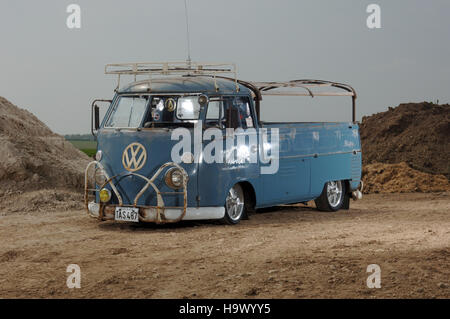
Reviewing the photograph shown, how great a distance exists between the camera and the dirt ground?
8211 mm

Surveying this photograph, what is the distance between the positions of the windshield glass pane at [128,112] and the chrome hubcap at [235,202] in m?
2.00

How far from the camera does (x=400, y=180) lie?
24.2 meters

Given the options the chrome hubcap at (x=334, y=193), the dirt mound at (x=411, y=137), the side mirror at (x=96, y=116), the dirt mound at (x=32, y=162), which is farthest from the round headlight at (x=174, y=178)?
the dirt mound at (x=411, y=137)

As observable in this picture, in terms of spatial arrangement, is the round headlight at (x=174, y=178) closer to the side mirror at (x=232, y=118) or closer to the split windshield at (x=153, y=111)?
the split windshield at (x=153, y=111)

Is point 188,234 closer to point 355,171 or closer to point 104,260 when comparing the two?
point 104,260

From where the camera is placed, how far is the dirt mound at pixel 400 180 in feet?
77.6

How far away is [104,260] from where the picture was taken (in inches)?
395

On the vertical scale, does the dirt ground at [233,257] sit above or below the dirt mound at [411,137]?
below

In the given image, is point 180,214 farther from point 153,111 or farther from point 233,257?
point 233,257

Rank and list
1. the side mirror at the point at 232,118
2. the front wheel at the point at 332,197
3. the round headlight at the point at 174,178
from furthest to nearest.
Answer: the front wheel at the point at 332,197 → the side mirror at the point at 232,118 → the round headlight at the point at 174,178

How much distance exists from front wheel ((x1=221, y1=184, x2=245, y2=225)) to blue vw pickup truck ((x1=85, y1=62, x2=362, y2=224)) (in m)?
0.02

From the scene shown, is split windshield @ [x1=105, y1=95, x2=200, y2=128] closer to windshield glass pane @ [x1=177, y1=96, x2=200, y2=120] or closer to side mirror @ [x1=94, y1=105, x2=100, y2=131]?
windshield glass pane @ [x1=177, y1=96, x2=200, y2=120]

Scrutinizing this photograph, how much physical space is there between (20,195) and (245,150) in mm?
6510

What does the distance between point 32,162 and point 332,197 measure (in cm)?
718
